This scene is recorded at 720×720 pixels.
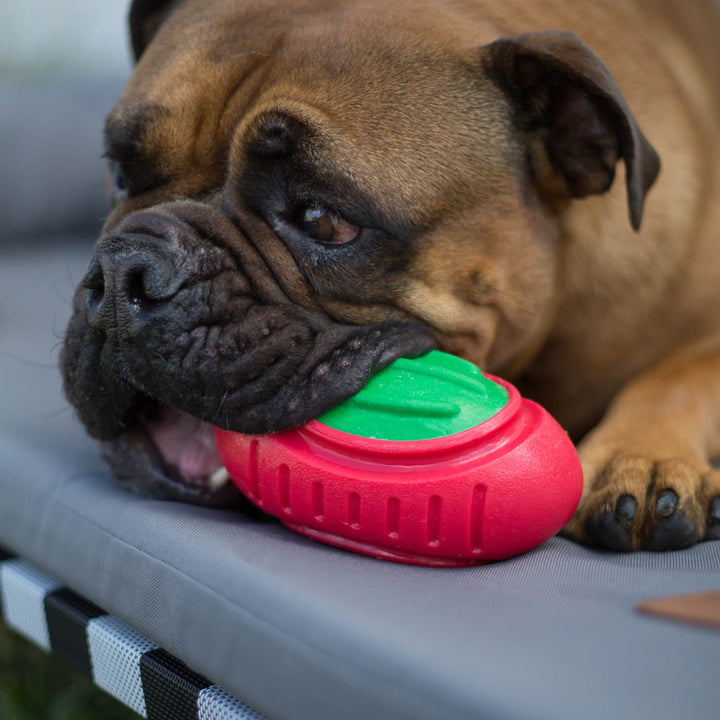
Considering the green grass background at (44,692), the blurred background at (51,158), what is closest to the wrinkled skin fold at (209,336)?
the green grass background at (44,692)

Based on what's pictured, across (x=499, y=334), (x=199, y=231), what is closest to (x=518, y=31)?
(x=499, y=334)

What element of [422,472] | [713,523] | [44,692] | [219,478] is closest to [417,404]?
[422,472]

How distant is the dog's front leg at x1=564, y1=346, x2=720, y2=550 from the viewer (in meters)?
1.49

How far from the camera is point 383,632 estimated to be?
43.8 inches

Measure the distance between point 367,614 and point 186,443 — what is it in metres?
0.64

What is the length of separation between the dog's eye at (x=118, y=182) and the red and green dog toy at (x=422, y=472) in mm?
670

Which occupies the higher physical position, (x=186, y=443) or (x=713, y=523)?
(x=186, y=443)

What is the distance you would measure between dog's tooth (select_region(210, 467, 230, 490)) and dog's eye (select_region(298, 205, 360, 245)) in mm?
454

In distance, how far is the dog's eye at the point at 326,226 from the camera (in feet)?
5.08

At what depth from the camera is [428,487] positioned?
1297mm

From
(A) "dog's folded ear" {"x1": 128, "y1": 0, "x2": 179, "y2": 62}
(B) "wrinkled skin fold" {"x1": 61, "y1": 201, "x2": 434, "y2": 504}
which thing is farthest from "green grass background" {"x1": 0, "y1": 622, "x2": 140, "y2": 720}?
(A) "dog's folded ear" {"x1": 128, "y1": 0, "x2": 179, "y2": 62}

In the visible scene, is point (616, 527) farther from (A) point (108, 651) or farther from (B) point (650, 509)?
(A) point (108, 651)

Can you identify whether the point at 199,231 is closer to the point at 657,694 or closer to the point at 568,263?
the point at 568,263

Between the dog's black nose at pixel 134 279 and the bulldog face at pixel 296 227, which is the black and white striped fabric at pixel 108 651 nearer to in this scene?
the bulldog face at pixel 296 227
